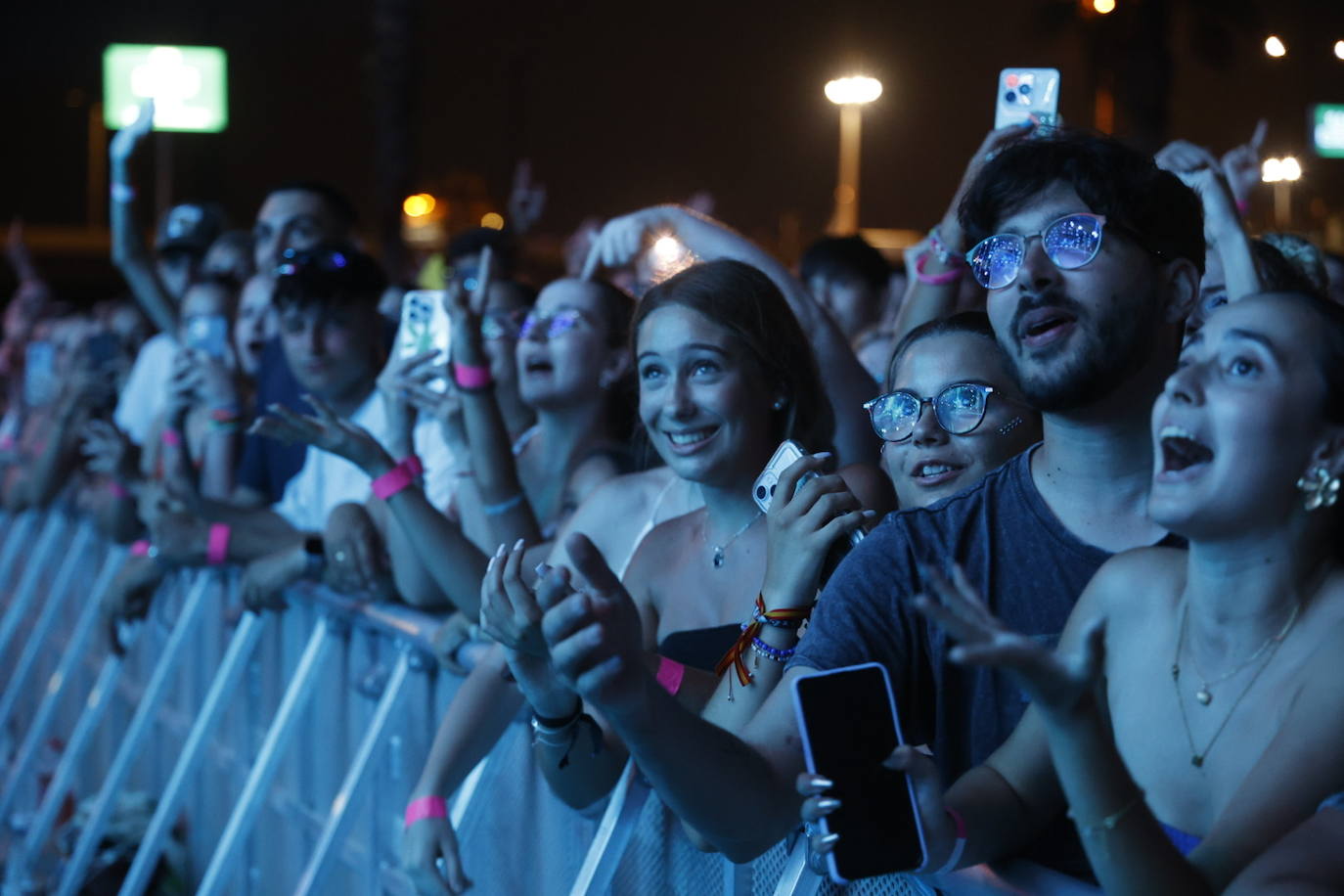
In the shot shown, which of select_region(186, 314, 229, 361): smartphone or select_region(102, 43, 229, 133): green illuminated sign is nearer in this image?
select_region(186, 314, 229, 361): smartphone

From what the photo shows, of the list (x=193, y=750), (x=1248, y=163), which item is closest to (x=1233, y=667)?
(x=1248, y=163)

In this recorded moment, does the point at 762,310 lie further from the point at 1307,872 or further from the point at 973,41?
the point at 973,41

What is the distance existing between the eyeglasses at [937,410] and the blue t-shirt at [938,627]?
397mm

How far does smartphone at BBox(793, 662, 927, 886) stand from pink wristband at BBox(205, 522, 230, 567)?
3.66 meters

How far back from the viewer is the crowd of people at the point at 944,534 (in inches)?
70.6

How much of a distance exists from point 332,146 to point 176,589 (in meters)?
34.5

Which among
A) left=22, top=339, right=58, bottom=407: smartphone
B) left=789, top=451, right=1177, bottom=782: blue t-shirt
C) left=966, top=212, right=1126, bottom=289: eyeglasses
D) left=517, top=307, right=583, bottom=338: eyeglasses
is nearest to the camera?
left=789, top=451, right=1177, bottom=782: blue t-shirt

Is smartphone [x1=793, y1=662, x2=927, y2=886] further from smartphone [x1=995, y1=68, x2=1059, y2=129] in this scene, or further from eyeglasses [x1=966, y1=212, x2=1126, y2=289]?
smartphone [x1=995, y1=68, x2=1059, y2=129]

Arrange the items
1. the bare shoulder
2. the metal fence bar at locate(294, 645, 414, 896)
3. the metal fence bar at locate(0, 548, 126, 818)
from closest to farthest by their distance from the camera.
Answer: the bare shoulder, the metal fence bar at locate(294, 645, 414, 896), the metal fence bar at locate(0, 548, 126, 818)

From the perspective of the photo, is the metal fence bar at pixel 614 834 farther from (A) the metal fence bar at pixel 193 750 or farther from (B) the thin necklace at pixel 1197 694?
(A) the metal fence bar at pixel 193 750

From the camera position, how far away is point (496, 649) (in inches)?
123

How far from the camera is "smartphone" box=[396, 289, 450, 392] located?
13.7ft

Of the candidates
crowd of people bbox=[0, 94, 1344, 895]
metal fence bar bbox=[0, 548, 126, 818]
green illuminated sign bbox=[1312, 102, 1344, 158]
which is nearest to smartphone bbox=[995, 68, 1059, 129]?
crowd of people bbox=[0, 94, 1344, 895]

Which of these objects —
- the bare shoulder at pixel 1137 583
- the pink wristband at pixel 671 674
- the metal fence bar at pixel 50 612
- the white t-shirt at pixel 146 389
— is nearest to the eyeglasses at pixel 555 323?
the pink wristband at pixel 671 674
